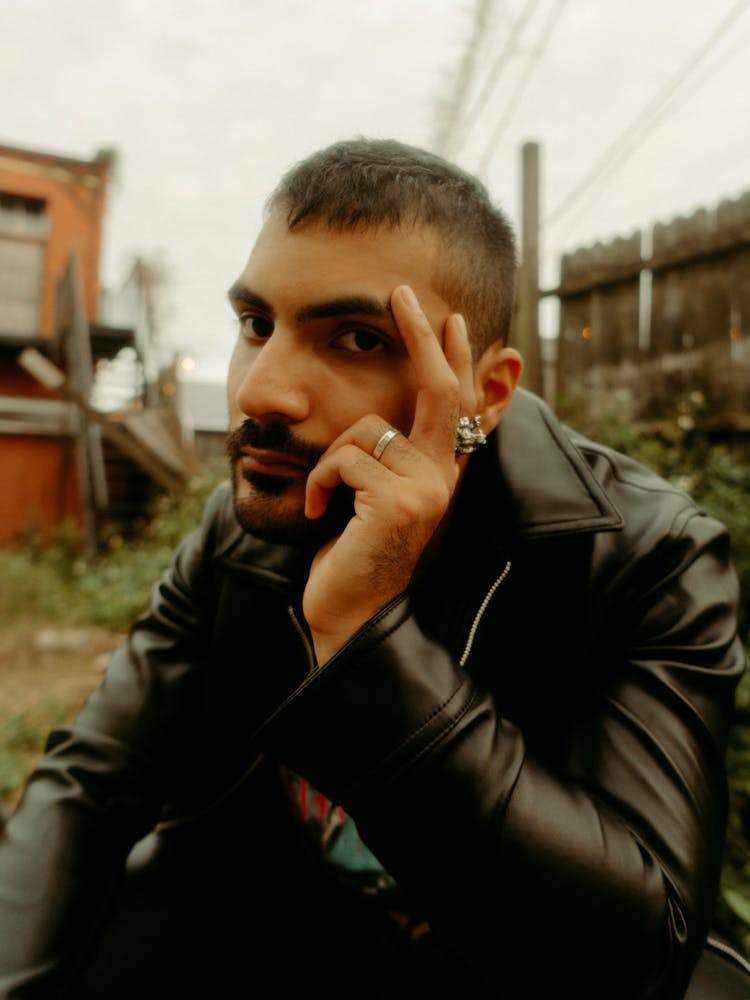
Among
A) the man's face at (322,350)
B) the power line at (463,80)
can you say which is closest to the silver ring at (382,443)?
the man's face at (322,350)

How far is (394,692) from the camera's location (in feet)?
3.13

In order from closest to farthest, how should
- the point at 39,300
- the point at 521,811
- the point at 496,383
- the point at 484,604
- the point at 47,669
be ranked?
the point at 521,811, the point at 484,604, the point at 496,383, the point at 47,669, the point at 39,300

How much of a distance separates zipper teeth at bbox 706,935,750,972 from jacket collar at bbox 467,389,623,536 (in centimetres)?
74

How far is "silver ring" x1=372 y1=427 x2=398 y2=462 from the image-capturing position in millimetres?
1085

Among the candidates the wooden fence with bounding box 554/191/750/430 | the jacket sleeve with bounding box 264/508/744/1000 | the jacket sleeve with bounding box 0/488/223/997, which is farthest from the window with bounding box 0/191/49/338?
the jacket sleeve with bounding box 264/508/744/1000

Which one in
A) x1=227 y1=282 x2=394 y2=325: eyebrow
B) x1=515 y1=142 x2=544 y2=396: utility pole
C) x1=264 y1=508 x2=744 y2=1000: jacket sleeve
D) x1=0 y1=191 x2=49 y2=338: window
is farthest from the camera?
x1=0 y1=191 x2=49 y2=338: window

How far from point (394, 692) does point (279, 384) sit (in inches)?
22.9

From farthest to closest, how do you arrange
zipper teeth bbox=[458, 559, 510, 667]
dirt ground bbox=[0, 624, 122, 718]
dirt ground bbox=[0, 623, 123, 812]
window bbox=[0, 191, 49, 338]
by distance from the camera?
window bbox=[0, 191, 49, 338] < dirt ground bbox=[0, 624, 122, 718] < dirt ground bbox=[0, 623, 123, 812] < zipper teeth bbox=[458, 559, 510, 667]

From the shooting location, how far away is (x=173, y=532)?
6.23m

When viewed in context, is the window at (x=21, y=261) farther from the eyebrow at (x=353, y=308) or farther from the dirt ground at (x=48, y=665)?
the eyebrow at (x=353, y=308)

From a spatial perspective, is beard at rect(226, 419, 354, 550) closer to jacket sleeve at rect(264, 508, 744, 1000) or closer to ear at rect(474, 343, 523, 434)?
jacket sleeve at rect(264, 508, 744, 1000)

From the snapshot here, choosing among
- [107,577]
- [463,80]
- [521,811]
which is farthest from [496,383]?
[463,80]

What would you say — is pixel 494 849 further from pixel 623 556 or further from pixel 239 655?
pixel 239 655

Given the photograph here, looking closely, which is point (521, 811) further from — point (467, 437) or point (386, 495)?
point (467, 437)
